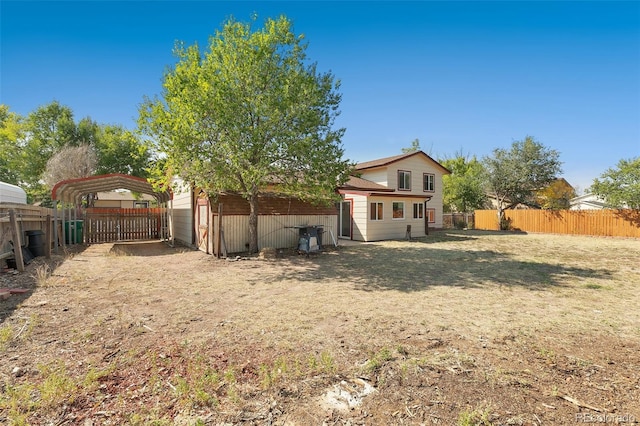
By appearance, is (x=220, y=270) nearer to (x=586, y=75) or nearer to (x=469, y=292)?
(x=469, y=292)

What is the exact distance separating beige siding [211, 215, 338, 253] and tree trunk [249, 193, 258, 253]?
65 cm

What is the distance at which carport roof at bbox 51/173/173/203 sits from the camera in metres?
13.6

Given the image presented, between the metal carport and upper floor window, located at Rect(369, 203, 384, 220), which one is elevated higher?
the metal carport

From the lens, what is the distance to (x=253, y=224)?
11867 mm

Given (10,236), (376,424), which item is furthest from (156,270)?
(376,424)

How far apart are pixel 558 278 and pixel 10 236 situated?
15191 mm

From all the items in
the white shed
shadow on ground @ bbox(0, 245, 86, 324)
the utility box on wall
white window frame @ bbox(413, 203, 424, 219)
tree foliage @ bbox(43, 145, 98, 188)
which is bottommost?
shadow on ground @ bbox(0, 245, 86, 324)

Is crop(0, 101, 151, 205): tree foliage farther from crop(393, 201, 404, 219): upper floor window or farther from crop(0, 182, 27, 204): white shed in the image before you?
crop(393, 201, 404, 219): upper floor window

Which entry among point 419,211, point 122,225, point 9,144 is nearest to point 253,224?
point 122,225

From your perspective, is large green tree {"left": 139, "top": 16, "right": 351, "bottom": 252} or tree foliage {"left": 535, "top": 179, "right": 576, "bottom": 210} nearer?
large green tree {"left": 139, "top": 16, "right": 351, "bottom": 252}

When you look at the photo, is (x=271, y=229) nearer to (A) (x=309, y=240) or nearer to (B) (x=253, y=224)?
(B) (x=253, y=224)

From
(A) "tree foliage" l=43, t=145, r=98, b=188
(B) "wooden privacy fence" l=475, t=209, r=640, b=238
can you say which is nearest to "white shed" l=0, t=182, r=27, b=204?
(A) "tree foliage" l=43, t=145, r=98, b=188

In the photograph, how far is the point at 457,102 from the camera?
20875mm

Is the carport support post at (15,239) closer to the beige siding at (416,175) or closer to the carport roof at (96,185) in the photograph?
the carport roof at (96,185)
